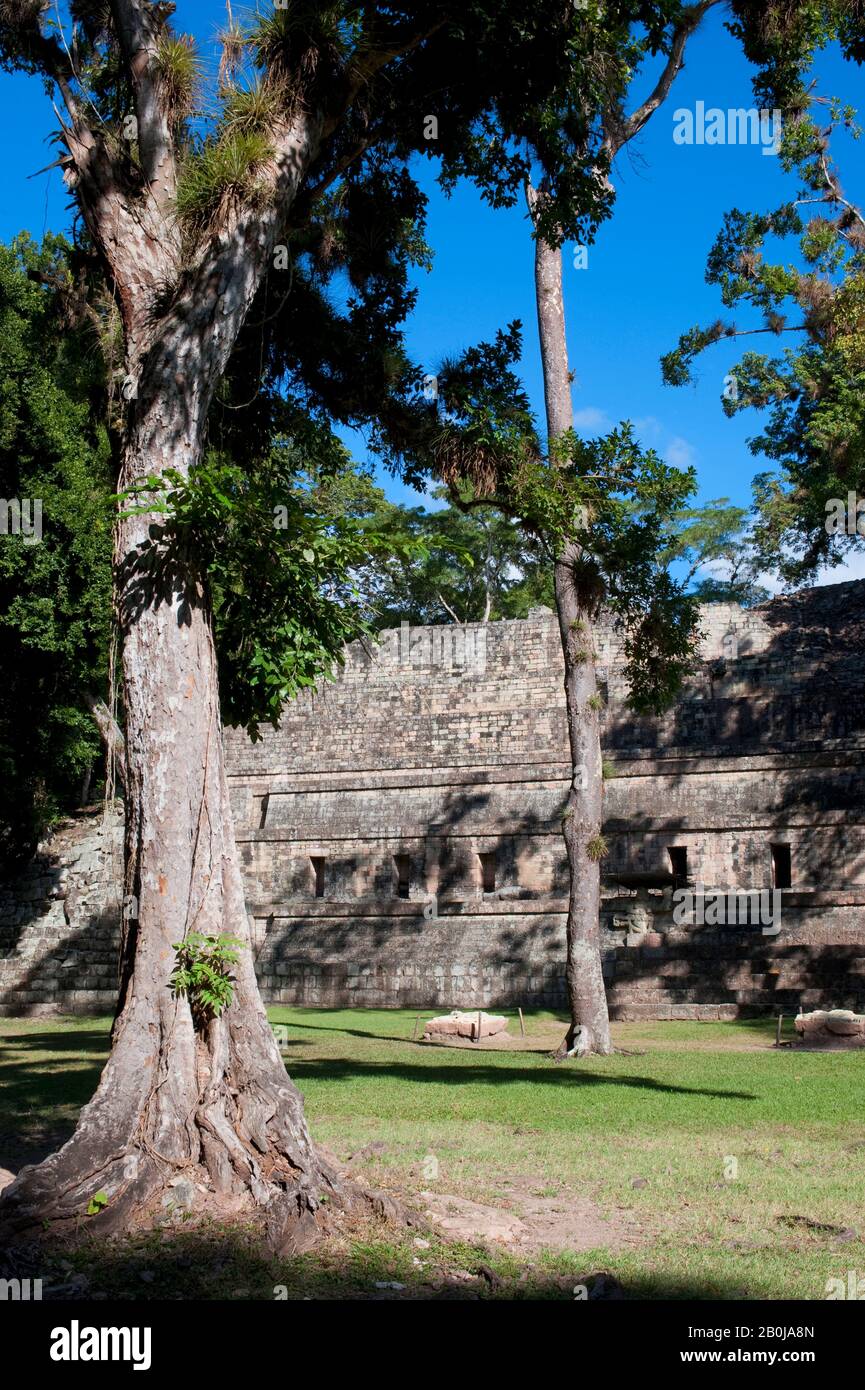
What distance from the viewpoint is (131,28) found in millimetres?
6426

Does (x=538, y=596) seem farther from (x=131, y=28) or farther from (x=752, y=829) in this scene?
(x=131, y=28)

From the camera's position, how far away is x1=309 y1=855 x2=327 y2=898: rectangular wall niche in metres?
21.7

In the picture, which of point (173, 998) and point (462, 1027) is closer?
point (173, 998)

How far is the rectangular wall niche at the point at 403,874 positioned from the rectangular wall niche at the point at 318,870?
4.83 ft

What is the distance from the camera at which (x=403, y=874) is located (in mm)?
21266

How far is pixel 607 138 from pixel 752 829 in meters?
10.9

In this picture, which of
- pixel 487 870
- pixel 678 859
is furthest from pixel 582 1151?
pixel 487 870

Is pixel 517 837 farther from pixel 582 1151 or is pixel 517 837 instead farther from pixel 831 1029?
pixel 582 1151

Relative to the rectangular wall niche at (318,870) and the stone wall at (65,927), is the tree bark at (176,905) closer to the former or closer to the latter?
the stone wall at (65,927)

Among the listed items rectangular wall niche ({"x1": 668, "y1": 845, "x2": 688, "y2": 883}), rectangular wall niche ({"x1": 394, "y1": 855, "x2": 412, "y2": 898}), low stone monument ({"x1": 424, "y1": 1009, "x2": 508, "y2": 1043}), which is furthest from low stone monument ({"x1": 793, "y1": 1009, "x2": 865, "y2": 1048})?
rectangular wall niche ({"x1": 394, "y1": 855, "x2": 412, "y2": 898})

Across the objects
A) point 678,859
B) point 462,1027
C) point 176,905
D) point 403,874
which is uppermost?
point 176,905

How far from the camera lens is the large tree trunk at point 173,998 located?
15.9 ft

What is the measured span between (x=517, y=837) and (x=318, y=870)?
407cm

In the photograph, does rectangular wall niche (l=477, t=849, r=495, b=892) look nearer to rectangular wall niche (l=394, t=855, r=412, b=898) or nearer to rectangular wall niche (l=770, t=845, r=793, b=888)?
rectangular wall niche (l=394, t=855, r=412, b=898)
